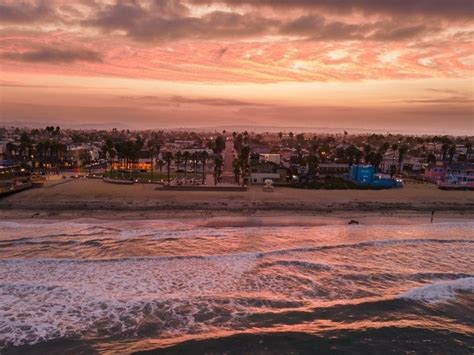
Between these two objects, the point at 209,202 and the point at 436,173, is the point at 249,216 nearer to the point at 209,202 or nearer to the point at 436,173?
the point at 209,202

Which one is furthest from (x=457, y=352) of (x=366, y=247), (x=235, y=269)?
(x=366, y=247)

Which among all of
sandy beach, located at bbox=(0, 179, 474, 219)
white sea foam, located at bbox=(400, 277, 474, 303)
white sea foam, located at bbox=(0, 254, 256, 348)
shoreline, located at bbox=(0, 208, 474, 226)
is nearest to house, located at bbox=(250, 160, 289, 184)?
sandy beach, located at bbox=(0, 179, 474, 219)

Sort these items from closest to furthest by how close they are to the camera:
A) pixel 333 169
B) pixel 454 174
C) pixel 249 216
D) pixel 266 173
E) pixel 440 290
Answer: pixel 440 290
pixel 249 216
pixel 266 173
pixel 454 174
pixel 333 169

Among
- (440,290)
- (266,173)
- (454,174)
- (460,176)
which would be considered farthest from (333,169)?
(440,290)

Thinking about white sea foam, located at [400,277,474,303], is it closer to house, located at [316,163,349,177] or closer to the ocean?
the ocean

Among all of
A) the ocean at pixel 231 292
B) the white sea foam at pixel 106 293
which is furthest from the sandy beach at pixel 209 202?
the white sea foam at pixel 106 293

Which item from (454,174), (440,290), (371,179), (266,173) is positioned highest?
(454,174)
